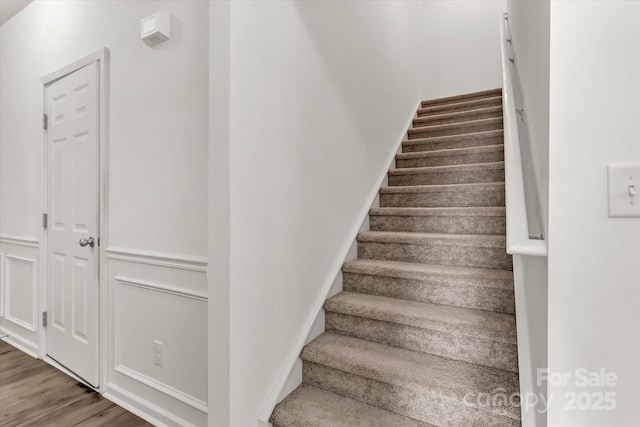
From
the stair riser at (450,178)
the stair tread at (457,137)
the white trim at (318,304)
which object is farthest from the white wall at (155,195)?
the stair tread at (457,137)

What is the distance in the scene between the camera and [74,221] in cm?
238

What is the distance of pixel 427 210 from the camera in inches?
94.0

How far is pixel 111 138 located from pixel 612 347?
2.50m

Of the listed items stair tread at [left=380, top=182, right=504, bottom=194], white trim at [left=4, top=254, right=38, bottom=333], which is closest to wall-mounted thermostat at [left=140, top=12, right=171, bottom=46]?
stair tread at [left=380, top=182, right=504, bottom=194]

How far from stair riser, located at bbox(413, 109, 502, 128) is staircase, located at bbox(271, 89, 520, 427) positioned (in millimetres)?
640

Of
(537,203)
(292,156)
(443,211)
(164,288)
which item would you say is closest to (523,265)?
(537,203)

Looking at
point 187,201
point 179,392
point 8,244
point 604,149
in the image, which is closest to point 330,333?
point 179,392

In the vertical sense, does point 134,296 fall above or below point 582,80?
below

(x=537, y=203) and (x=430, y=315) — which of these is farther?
(x=430, y=315)

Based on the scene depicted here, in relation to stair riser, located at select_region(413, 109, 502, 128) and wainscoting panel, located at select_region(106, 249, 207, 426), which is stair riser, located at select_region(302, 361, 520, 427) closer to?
wainscoting panel, located at select_region(106, 249, 207, 426)

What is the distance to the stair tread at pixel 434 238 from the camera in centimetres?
199

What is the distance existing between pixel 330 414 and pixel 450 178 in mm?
1942

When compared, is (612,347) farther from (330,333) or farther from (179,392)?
(179,392)

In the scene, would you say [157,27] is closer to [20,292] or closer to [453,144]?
[453,144]
